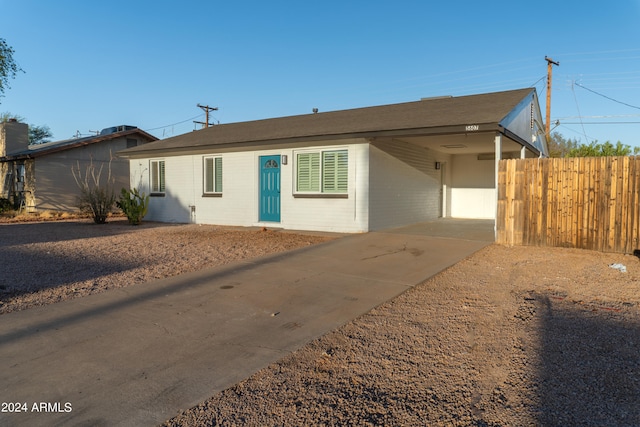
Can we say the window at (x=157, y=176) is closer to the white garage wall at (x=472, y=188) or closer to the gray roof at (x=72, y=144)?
the gray roof at (x=72, y=144)

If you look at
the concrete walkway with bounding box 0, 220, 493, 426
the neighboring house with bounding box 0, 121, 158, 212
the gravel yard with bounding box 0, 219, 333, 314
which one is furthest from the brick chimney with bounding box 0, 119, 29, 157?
the concrete walkway with bounding box 0, 220, 493, 426

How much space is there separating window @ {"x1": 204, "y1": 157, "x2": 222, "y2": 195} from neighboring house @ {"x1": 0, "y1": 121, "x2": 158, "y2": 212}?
988cm

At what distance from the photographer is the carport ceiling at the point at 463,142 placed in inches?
492

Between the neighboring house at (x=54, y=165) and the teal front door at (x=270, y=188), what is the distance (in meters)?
12.5

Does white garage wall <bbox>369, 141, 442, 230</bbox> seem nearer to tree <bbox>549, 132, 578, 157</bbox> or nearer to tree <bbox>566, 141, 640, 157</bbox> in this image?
tree <bbox>566, 141, 640, 157</bbox>

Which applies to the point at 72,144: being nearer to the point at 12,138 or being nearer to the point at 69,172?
the point at 69,172

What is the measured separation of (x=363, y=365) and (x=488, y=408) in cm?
106

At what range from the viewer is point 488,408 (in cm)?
296

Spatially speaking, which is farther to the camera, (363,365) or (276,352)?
(276,352)

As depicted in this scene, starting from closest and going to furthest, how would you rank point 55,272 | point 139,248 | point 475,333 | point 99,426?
1. point 99,426
2. point 475,333
3. point 55,272
4. point 139,248

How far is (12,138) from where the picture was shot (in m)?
24.8

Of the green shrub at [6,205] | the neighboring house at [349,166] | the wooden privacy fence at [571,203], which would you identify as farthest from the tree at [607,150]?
the green shrub at [6,205]

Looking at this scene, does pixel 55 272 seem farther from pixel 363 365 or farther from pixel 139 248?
pixel 363 365

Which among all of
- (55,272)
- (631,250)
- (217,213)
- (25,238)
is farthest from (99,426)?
(217,213)
